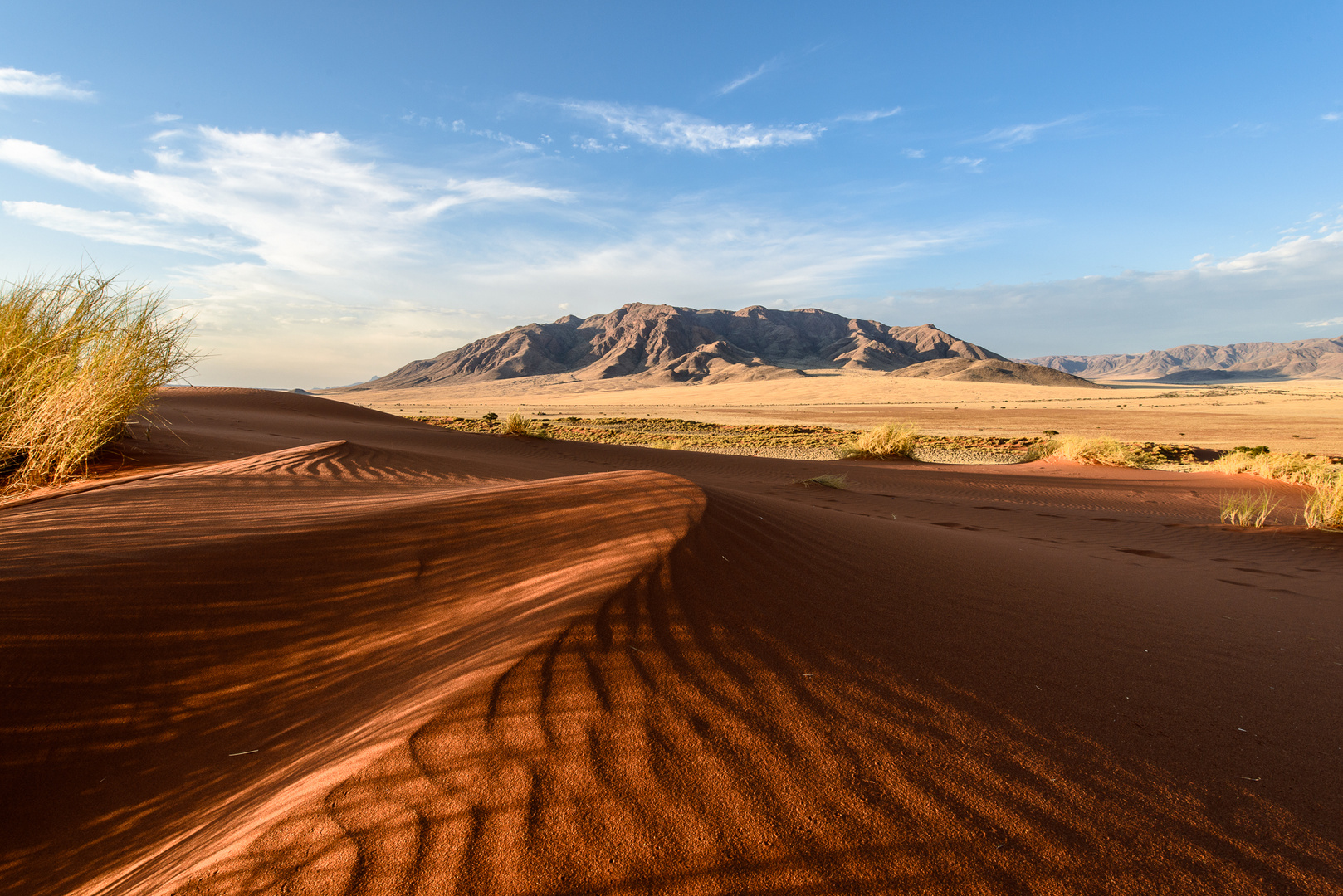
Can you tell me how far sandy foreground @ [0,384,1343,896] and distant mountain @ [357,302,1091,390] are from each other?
10320 cm

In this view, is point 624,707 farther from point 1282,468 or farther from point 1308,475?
point 1282,468

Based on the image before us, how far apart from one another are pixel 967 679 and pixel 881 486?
32.1 ft

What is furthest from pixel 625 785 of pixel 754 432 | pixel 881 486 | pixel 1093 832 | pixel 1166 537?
pixel 754 432

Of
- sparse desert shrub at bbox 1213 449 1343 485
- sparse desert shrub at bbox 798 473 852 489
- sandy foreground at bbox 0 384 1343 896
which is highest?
sandy foreground at bbox 0 384 1343 896

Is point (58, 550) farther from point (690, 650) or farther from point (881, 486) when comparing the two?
point (881, 486)

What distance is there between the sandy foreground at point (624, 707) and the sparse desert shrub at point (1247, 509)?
4.29 meters

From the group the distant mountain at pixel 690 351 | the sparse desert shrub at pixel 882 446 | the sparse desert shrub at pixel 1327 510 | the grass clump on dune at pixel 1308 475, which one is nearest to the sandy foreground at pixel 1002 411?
the grass clump on dune at pixel 1308 475

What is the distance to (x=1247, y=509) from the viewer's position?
9.16 metres

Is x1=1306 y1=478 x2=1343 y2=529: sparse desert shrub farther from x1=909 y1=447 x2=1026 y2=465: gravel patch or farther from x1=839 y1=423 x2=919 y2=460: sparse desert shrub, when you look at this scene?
x1=909 y1=447 x2=1026 y2=465: gravel patch

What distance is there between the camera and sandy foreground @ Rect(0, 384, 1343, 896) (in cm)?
182

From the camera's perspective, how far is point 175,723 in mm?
2883

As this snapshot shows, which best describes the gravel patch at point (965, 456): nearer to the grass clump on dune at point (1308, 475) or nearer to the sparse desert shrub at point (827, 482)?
the grass clump on dune at point (1308, 475)

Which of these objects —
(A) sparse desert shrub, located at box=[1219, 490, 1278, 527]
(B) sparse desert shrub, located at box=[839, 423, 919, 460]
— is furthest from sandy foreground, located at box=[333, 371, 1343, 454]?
(A) sparse desert shrub, located at box=[1219, 490, 1278, 527]

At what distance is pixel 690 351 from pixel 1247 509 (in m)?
142
